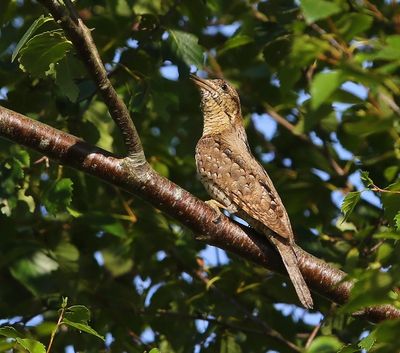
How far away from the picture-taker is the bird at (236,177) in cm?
442

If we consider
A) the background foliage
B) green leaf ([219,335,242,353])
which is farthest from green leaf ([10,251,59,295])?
→ green leaf ([219,335,242,353])

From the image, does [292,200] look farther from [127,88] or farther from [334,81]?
[334,81]

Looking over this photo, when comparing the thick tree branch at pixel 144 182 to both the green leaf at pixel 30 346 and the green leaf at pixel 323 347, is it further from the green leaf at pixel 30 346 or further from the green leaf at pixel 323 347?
the green leaf at pixel 323 347

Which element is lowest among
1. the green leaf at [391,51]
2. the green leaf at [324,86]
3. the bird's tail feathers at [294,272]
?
the bird's tail feathers at [294,272]

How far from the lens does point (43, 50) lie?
356cm

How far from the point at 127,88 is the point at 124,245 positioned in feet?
3.22

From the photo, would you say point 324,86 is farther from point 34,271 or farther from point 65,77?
point 34,271

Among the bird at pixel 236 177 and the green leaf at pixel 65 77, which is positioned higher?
the green leaf at pixel 65 77

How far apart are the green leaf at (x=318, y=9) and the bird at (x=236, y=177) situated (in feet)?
6.07

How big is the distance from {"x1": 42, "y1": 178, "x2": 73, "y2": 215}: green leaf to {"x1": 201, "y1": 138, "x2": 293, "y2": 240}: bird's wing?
0.95 metres

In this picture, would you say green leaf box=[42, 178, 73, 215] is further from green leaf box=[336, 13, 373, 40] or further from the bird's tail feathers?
green leaf box=[336, 13, 373, 40]

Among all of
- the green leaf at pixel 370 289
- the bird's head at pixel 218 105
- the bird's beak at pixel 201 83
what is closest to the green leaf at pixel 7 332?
the green leaf at pixel 370 289

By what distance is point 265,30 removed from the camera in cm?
540

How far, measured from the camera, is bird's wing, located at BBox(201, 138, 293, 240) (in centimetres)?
Result: 471
